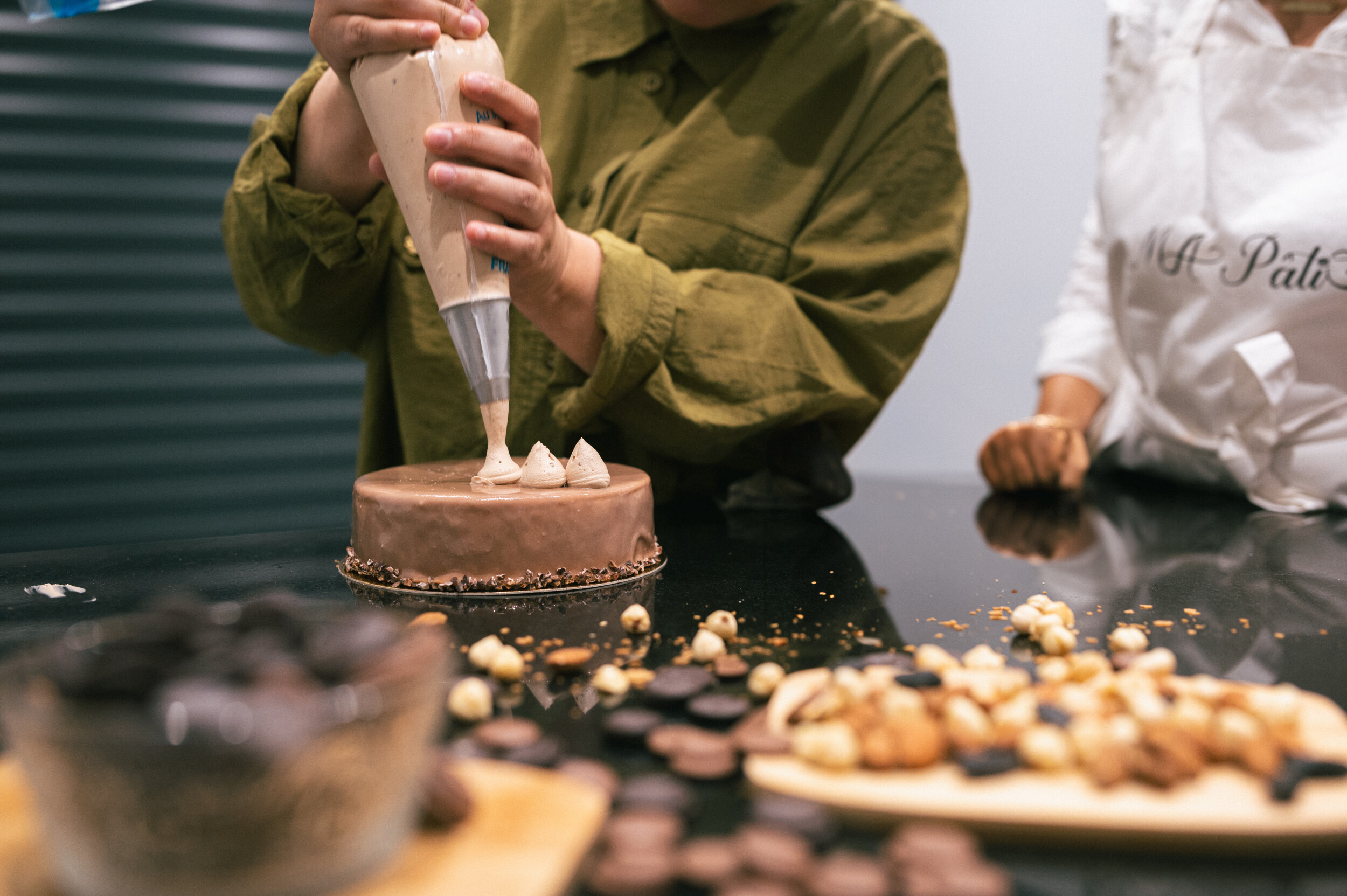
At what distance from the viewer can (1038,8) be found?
2.52 metres

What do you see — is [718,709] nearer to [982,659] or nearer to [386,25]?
[982,659]

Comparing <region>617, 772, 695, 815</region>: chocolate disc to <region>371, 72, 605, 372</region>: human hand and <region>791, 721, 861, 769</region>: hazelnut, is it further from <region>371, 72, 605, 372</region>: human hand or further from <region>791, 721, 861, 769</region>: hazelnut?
<region>371, 72, 605, 372</region>: human hand

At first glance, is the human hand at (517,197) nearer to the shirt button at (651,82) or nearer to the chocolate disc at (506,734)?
the shirt button at (651,82)

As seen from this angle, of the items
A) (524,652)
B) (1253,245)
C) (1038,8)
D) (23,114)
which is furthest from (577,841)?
(1038,8)

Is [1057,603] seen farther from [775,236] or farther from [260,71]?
[260,71]

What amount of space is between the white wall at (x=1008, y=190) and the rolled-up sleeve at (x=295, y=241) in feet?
6.07

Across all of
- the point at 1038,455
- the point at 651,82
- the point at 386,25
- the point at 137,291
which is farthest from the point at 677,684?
the point at 137,291

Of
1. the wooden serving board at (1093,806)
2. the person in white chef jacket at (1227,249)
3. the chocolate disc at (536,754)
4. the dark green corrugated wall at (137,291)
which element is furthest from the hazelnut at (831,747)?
the dark green corrugated wall at (137,291)

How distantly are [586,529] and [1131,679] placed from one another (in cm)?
41

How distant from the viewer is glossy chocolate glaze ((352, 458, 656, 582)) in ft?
2.53

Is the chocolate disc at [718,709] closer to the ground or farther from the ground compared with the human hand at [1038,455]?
farther from the ground

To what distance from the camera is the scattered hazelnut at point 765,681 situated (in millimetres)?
584

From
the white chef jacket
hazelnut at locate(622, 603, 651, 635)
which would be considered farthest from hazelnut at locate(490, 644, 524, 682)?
the white chef jacket

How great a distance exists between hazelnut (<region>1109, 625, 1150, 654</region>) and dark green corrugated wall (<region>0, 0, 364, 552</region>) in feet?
6.72
